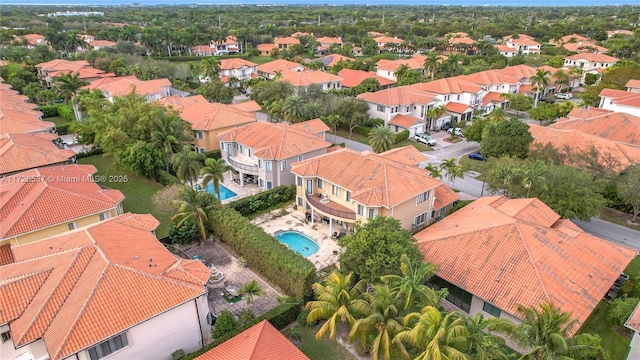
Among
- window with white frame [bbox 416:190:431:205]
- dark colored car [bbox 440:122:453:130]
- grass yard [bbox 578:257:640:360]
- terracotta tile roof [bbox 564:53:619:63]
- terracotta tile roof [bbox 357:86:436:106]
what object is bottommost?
grass yard [bbox 578:257:640:360]

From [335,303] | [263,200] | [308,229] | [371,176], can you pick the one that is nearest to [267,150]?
[263,200]

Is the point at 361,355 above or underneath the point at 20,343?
underneath

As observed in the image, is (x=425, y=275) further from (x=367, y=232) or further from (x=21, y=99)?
(x=21, y=99)

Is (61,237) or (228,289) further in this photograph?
(228,289)

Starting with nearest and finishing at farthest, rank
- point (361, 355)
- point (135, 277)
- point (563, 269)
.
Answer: point (135, 277), point (361, 355), point (563, 269)

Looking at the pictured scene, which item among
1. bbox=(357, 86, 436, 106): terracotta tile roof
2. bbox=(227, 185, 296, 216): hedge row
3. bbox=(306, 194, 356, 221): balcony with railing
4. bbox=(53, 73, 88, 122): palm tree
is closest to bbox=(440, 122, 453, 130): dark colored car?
bbox=(357, 86, 436, 106): terracotta tile roof

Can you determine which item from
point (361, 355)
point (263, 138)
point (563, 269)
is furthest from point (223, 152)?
point (563, 269)

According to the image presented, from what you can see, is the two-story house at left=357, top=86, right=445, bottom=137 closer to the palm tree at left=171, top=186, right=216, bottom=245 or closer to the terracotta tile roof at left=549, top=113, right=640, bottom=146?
the terracotta tile roof at left=549, top=113, right=640, bottom=146
